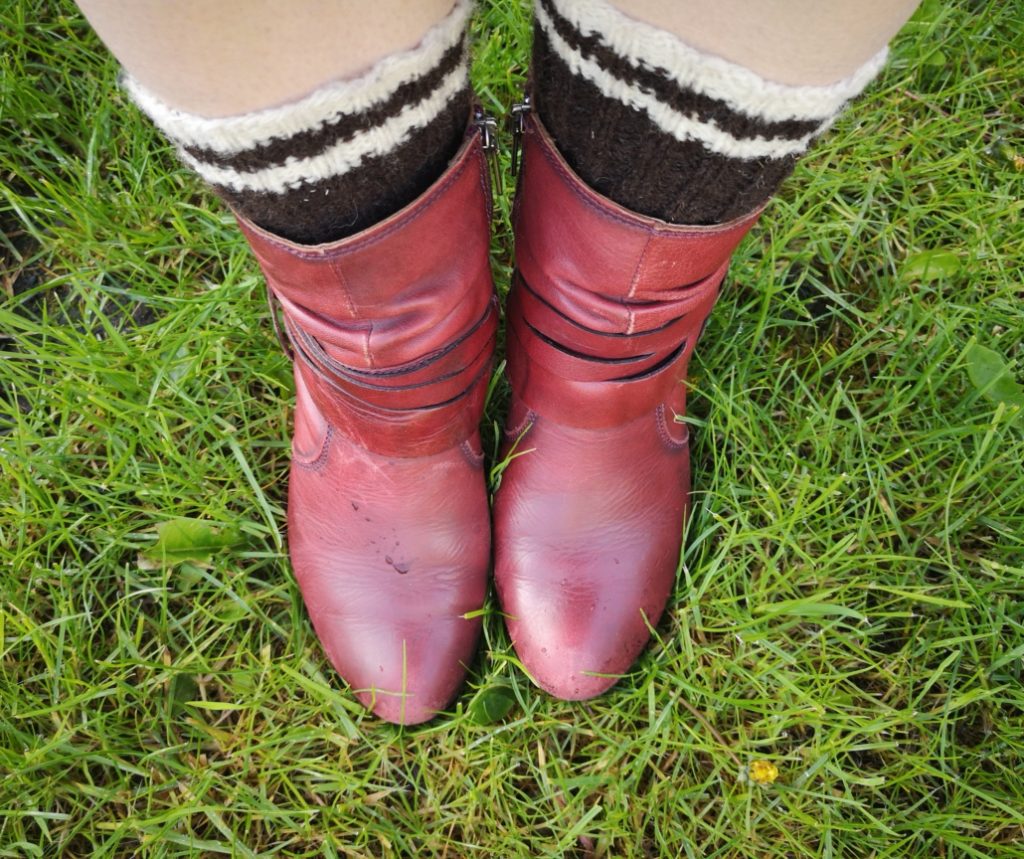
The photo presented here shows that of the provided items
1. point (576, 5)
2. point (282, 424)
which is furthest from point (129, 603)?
point (576, 5)

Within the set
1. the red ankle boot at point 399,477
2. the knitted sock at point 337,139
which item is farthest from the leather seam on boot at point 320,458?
the knitted sock at point 337,139

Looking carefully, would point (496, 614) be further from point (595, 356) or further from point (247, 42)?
point (247, 42)

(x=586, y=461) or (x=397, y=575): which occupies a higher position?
(x=586, y=461)

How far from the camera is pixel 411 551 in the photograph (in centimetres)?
93

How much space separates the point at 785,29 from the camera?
0.52 m

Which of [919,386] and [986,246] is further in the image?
[986,246]

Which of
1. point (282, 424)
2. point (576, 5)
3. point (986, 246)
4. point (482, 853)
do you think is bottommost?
point (482, 853)

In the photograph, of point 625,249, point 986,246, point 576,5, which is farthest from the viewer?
point 986,246

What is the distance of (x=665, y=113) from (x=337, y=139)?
23 cm

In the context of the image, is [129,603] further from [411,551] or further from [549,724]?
[549,724]

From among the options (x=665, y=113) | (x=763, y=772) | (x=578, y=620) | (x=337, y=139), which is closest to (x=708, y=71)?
(x=665, y=113)

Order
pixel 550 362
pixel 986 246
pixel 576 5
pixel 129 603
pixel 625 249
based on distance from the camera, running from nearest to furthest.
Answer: pixel 576 5, pixel 625 249, pixel 550 362, pixel 129 603, pixel 986 246

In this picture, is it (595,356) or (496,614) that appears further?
(496,614)

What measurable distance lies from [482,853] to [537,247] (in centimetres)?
65
